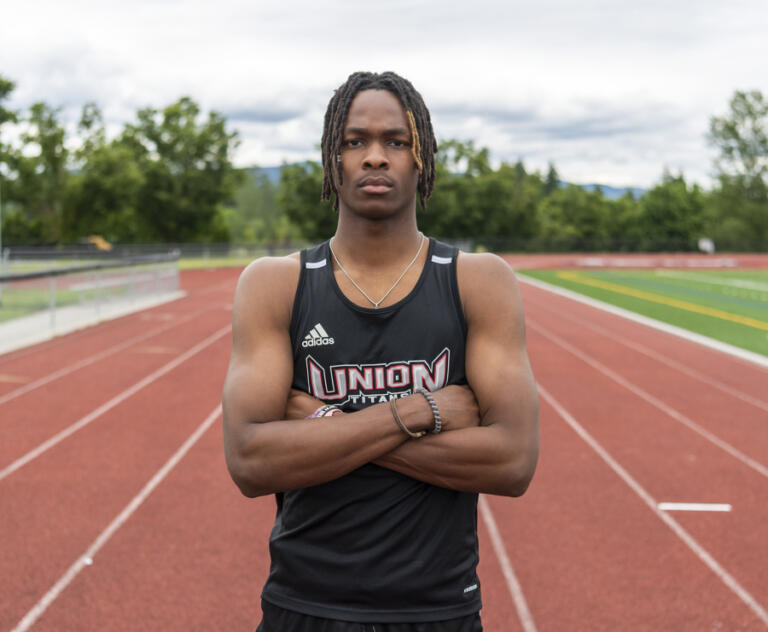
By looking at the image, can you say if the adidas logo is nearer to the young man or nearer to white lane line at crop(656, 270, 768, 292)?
the young man

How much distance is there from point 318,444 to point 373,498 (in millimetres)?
190

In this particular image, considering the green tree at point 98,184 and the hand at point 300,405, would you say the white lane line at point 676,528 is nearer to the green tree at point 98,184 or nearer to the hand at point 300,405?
the hand at point 300,405

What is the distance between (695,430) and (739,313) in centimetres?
1404

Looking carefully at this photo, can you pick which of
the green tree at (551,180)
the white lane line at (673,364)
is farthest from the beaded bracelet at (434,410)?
the green tree at (551,180)

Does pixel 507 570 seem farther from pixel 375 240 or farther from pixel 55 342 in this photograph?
pixel 55 342

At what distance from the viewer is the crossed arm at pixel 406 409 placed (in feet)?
5.91

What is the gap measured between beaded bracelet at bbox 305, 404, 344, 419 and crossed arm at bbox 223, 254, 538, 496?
24mm

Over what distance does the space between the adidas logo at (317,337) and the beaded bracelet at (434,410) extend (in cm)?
24

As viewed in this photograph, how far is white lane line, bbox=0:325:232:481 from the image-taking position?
712cm

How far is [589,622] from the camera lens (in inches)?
169

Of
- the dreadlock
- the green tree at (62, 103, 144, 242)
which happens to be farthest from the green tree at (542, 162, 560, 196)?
the dreadlock

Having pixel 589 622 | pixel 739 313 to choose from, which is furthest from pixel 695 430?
pixel 739 313

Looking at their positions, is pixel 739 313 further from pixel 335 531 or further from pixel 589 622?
pixel 335 531

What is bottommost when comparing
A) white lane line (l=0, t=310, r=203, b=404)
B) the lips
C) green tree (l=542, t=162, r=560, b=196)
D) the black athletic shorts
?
white lane line (l=0, t=310, r=203, b=404)
